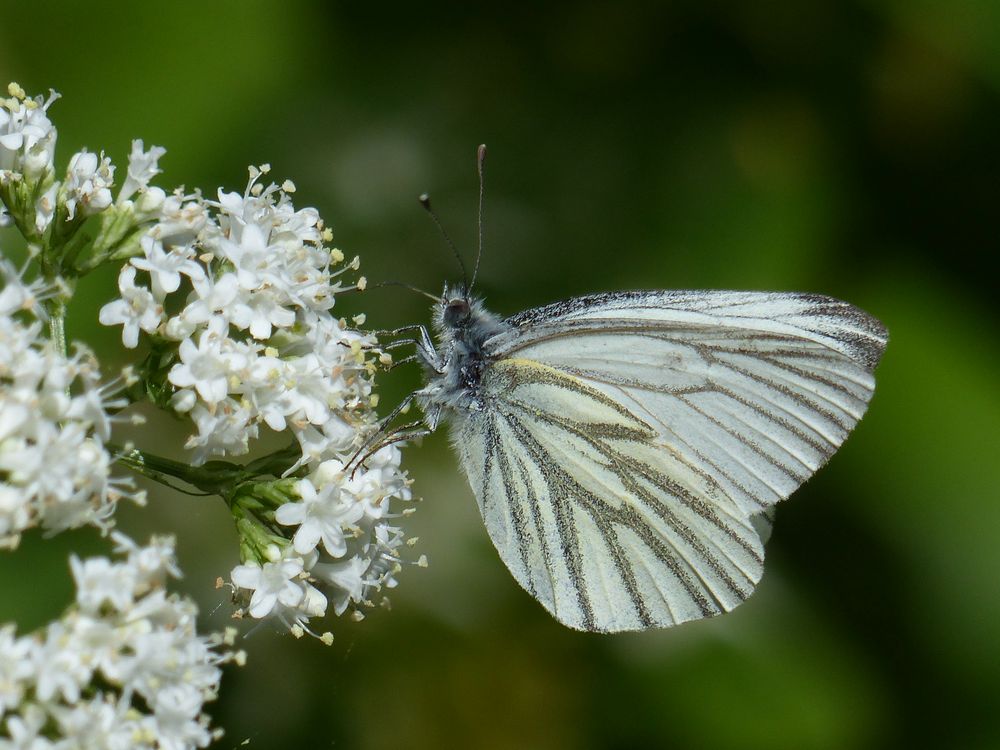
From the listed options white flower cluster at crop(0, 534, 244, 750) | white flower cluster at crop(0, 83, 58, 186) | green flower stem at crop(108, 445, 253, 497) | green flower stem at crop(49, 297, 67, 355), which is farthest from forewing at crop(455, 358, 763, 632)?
white flower cluster at crop(0, 83, 58, 186)

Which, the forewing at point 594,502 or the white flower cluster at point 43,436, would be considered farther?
the forewing at point 594,502

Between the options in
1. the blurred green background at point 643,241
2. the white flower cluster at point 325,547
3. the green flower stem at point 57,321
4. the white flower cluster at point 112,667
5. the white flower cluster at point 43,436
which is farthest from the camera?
the blurred green background at point 643,241

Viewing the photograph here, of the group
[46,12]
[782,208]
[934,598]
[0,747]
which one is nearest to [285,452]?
[0,747]

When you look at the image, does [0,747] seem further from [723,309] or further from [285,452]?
[723,309]

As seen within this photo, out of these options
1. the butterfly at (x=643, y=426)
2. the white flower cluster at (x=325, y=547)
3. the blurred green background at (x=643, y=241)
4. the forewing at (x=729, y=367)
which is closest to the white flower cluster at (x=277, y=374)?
the white flower cluster at (x=325, y=547)

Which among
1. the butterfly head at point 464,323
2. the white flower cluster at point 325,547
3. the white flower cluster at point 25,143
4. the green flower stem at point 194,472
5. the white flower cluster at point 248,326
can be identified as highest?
the white flower cluster at point 25,143

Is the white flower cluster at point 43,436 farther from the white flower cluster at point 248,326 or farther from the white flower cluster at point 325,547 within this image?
the white flower cluster at point 325,547

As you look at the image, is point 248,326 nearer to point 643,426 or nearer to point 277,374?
point 277,374

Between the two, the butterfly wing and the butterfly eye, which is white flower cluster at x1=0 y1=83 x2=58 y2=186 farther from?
the butterfly wing
